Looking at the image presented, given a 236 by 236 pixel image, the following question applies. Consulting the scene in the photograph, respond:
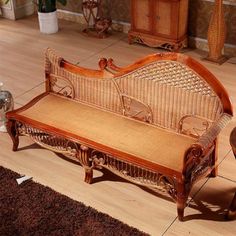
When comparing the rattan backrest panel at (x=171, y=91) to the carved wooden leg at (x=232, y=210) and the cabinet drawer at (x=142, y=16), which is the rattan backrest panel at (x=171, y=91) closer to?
the carved wooden leg at (x=232, y=210)

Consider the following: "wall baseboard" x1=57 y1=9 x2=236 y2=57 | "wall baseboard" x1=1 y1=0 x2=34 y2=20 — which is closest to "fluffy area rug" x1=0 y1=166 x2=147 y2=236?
"wall baseboard" x1=57 y1=9 x2=236 y2=57

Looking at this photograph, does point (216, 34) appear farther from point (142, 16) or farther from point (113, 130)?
point (113, 130)

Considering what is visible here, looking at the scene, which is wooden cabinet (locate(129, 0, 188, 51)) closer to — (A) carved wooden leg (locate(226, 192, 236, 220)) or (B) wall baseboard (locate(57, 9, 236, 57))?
(B) wall baseboard (locate(57, 9, 236, 57))

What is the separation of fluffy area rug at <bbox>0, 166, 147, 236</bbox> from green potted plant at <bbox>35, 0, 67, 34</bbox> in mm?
2956

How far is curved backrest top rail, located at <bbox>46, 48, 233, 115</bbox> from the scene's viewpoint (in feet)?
9.63

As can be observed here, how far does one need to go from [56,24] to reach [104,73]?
8.82ft

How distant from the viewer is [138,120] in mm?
3381

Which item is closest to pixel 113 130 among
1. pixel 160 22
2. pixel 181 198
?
pixel 181 198

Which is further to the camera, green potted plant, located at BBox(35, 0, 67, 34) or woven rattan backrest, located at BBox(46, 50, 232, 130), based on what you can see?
green potted plant, located at BBox(35, 0, 67, 34)

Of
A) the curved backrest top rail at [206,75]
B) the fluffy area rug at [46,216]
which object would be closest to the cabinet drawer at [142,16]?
the curved backrest top rail at [206,75]

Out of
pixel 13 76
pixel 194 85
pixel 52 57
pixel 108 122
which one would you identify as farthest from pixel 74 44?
Result: pixel 194 85

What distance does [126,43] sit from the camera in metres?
5.54

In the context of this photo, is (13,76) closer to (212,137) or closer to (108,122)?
(108,122)

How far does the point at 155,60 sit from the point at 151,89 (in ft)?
0.74
